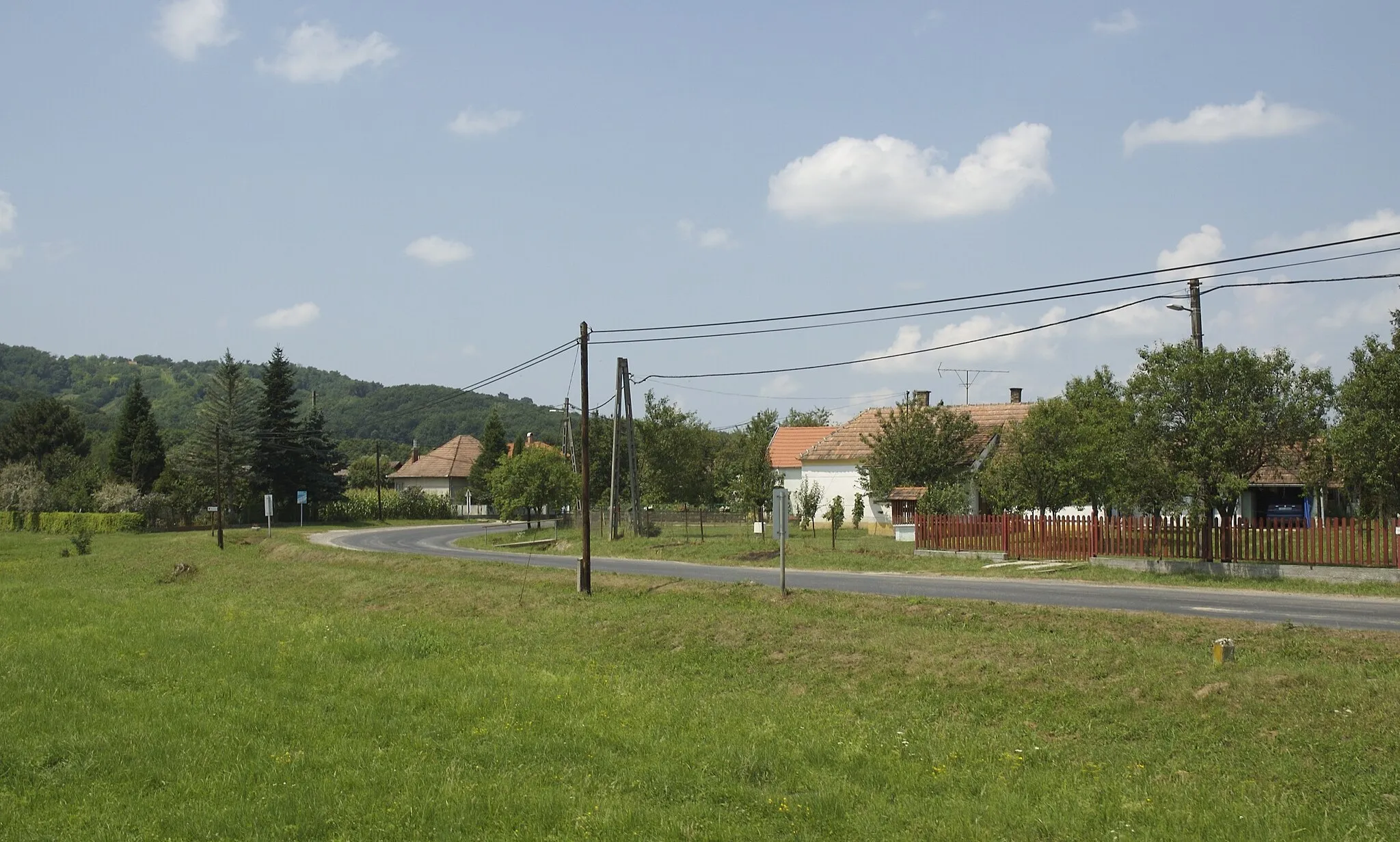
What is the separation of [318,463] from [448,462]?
114 ft

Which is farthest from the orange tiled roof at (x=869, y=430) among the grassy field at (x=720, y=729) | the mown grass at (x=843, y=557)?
the grassy field at (x=720, y=729)

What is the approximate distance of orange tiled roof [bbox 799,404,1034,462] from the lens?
2160 inches

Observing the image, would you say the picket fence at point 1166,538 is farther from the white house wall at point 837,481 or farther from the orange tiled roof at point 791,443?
the orange tiled roof at point 791,443

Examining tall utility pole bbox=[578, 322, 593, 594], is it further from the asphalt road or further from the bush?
the bush

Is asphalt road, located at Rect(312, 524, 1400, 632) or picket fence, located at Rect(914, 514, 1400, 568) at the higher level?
picket fence, located at Rect(914, 514, 1400, 568)

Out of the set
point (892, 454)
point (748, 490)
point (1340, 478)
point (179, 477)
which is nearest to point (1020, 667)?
point (1340, 478)

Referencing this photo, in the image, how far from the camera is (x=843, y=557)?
1385 inches

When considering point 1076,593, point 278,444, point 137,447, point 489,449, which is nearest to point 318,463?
point 278,444

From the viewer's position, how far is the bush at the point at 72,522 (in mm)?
69188

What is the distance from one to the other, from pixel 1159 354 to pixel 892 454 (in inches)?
856

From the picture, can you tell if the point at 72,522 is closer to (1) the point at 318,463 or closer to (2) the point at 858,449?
(1) the point at 318,463

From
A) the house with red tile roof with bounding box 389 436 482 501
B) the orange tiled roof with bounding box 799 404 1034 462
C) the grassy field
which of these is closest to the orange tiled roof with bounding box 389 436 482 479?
the house with red tile roof with bounding box 389 436 482 501

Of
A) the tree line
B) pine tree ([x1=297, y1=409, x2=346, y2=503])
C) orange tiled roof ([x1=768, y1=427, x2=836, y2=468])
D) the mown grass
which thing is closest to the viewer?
the mown grass

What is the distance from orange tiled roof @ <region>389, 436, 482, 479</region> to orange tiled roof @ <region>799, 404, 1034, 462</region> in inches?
2252
